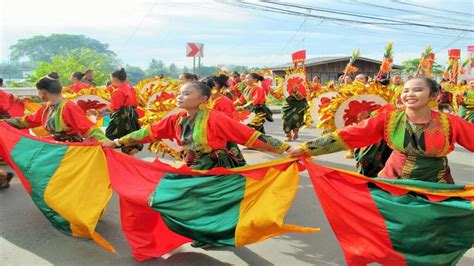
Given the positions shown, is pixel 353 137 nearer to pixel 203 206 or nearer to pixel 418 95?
pixel 418 95

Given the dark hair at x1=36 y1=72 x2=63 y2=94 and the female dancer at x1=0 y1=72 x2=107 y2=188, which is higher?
the dark hair at x1=36 y1=72 x2=63 y2=94

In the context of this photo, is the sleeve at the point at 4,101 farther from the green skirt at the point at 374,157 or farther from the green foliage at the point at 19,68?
the green foliage at the point at 19,68

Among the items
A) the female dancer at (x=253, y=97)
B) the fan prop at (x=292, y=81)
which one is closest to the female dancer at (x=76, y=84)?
the female dancer at (x=253, y=97)

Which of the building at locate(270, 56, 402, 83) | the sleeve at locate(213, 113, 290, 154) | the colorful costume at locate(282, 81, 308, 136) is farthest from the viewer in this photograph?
the building at locate(270, 56, 402, 83)

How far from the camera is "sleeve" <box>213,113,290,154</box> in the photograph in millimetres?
3121

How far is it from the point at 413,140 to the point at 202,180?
146 centimetres

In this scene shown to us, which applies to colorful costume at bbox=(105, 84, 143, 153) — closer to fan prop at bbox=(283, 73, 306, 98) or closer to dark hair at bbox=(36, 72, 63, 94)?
dark hair at bbox=(36, 72, 63, 94)

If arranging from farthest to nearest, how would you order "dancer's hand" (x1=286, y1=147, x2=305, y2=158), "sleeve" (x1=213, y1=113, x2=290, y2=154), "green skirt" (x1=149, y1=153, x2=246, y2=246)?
"sleeve" (x1=213, y1=113, x2=290, y2=154), "dancer's hand" (x1=286, y1=147, x2=305, y2=158), "green skirt" (x1=149, y1=153, x2=246, y2=246)

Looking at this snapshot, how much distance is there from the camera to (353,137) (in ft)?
9.59

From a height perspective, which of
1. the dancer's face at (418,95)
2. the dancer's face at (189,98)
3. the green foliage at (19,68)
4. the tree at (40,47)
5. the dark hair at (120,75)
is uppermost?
the dancer's face at (418,95)

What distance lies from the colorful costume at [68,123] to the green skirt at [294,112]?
586cm

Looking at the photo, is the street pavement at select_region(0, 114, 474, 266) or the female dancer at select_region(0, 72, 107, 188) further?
the female dancer at select_region(0, 72, 107, 188)

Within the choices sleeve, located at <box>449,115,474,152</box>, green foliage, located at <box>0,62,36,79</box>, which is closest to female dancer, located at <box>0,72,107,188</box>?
sleeve, located at <box>449,115,474,152</box>

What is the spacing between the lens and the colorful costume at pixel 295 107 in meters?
9.29
